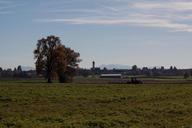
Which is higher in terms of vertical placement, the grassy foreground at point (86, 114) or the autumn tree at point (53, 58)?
the autumn tree at point (53, 58)

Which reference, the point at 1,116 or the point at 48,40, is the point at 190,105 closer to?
the point at 1,116

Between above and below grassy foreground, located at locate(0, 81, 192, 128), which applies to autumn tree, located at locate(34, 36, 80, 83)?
above

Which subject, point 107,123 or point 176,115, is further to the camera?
point 176,115

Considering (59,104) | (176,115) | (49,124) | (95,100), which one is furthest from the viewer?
(95,100)

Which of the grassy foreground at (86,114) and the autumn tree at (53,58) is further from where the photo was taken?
the autumn tree at (53,58)

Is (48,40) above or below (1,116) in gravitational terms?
above

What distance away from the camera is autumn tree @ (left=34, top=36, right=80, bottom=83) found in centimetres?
10631

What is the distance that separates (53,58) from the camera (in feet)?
352

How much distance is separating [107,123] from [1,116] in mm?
5762

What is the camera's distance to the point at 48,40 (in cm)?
10931

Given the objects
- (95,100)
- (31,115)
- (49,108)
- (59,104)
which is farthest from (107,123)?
(95,100)

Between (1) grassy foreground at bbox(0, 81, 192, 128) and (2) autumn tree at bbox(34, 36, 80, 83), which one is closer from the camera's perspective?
(1) grassy foreground at bbox(0, 81, 192, 128)

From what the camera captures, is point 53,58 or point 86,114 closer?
point 86,114

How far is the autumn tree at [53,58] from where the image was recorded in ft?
349
